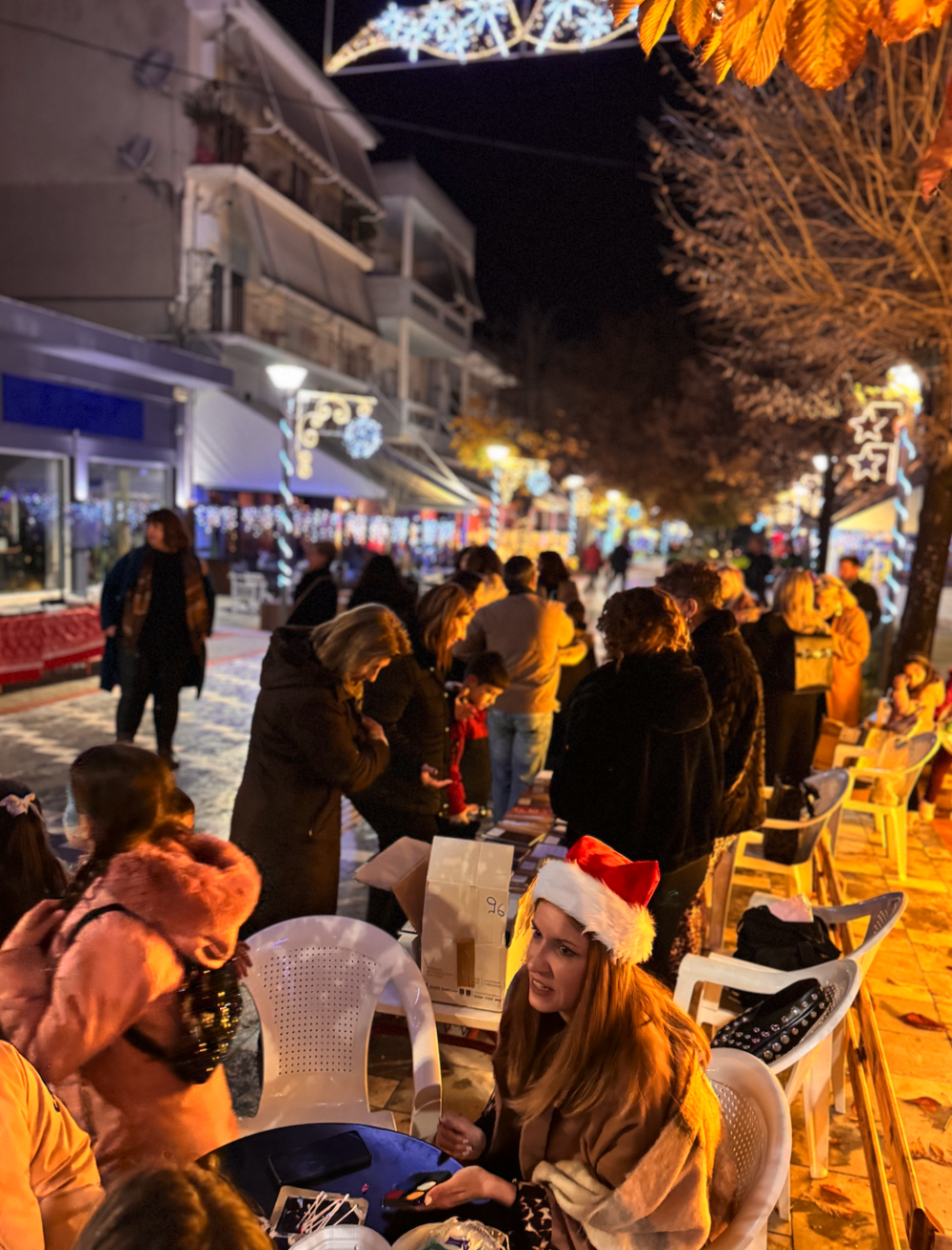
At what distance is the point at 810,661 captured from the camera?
610 centimetres

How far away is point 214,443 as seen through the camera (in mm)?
20156

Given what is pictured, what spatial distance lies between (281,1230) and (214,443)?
1974 cm

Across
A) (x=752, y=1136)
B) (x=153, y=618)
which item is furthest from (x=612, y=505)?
(x=752, y=1136)

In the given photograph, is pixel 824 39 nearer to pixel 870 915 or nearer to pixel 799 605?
pixel 870 915

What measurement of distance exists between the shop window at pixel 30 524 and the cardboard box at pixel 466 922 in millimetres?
13438

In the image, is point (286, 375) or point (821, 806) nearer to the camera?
point (821, 806)

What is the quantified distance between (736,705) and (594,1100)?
2.61m

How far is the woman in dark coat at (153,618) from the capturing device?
7059mm

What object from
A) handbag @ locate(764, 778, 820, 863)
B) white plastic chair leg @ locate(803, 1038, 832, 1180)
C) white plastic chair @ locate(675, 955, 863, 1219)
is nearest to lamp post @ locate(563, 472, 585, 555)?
handbag @ locate(764, 778, 820, 863)

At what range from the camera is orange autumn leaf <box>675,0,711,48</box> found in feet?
8.37

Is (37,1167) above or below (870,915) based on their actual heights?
above

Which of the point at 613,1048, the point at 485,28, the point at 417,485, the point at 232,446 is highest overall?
the point at 485,28

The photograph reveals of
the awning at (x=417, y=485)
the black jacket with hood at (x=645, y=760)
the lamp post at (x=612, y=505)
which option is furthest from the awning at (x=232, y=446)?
the lamp post at (x=612, y=505)

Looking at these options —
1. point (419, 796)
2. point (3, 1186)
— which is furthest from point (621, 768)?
point (3, 1186)
